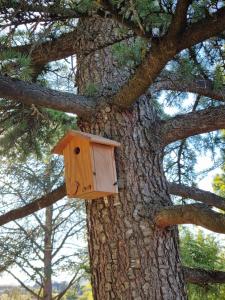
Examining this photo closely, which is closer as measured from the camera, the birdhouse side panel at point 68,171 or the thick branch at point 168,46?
the thick branch at point 168,46

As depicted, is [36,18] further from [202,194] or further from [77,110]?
[202,194]

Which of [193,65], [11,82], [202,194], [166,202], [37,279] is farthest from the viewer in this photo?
[37,279]

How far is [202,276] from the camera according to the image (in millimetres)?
2352

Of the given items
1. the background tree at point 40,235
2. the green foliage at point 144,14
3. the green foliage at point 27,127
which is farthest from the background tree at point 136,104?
the background tree at point 40,235

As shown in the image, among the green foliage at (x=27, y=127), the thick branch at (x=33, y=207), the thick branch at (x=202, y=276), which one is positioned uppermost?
the green foliage at (x=27, y=127)

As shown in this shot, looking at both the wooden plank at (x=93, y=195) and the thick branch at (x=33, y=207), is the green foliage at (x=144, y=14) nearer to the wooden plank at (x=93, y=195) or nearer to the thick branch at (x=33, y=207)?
the wooden plank at (x=93, y=195)

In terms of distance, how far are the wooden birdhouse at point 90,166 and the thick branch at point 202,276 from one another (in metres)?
0.65

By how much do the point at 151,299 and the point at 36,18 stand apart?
1.27m

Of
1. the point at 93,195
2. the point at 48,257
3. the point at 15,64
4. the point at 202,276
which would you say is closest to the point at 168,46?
the point at 15,64

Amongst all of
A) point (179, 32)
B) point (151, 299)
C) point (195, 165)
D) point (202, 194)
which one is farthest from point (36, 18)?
point (195, 165)

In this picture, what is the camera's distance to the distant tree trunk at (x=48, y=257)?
17.0 ft

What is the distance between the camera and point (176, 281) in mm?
1976

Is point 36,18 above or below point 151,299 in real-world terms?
above

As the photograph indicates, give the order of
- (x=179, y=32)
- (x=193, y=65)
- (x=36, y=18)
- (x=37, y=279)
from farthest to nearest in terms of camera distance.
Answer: (x=37, y=279), (x=193, y=65), (x=36, y=18), (x=179, y=32)
